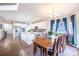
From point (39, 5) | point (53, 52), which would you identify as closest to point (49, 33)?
point (53, 52)

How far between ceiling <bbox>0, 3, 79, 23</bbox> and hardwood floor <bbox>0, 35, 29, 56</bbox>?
0.98 feet

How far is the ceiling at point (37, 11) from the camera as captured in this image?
83.3 inches

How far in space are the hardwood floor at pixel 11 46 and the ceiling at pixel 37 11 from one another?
298 mm

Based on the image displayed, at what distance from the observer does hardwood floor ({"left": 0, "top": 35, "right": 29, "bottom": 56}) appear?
2092 millimetres

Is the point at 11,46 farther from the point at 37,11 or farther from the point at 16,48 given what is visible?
the point at 37,11

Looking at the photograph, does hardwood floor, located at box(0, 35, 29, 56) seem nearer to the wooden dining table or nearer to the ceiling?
the wooden dining table

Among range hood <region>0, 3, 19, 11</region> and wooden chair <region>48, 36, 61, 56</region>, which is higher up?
range hood <region>0, 3, 19, 11</region>

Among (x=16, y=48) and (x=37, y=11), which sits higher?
(x=37, y=11)

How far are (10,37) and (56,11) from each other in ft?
2.45

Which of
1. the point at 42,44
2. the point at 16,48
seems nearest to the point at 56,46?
the point at 42,44

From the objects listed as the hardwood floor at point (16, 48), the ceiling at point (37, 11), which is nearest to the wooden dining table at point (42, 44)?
the hardwood floor at point (16, 48)

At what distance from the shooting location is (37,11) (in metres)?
2.14

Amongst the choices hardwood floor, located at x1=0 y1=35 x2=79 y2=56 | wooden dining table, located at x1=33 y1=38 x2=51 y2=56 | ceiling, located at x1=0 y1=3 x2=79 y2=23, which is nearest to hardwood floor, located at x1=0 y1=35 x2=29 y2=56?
hardwood floor, located at x1=0 y1=35 x2=79 y2=56

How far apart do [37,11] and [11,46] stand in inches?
24.3
